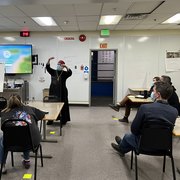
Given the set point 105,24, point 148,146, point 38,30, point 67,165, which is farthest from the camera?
point 38,30

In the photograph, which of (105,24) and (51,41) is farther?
(51,41)

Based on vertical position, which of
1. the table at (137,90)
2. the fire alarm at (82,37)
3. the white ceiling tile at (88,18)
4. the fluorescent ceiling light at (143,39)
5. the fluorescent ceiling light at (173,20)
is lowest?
the table at (137,90)

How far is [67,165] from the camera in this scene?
2688 millimetres

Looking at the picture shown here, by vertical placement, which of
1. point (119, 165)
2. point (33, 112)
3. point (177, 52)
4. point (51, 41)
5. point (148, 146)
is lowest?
point (119, 165)

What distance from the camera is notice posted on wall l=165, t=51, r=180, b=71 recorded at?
6411 mm

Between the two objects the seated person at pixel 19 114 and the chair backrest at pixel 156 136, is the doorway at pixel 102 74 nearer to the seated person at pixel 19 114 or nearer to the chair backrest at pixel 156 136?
the seated person at pixel 19 114

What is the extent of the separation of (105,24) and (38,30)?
2.35m

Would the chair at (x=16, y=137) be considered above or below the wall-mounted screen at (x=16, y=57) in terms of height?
below

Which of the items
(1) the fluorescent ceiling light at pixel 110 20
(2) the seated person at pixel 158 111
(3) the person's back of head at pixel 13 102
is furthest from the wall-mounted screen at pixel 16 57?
(2) the seated person at pixel 158 111

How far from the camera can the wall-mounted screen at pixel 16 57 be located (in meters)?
6.47

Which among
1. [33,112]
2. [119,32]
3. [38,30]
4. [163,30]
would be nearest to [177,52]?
[163,30]

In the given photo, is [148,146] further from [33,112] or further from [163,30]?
[163,30]

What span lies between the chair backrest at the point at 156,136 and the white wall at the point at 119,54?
4674 mm

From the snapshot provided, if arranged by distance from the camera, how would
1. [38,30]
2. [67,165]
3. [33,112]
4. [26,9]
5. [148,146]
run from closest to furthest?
[148,146]
[33,112]
[67,165]
[26,9]
[38,30]
